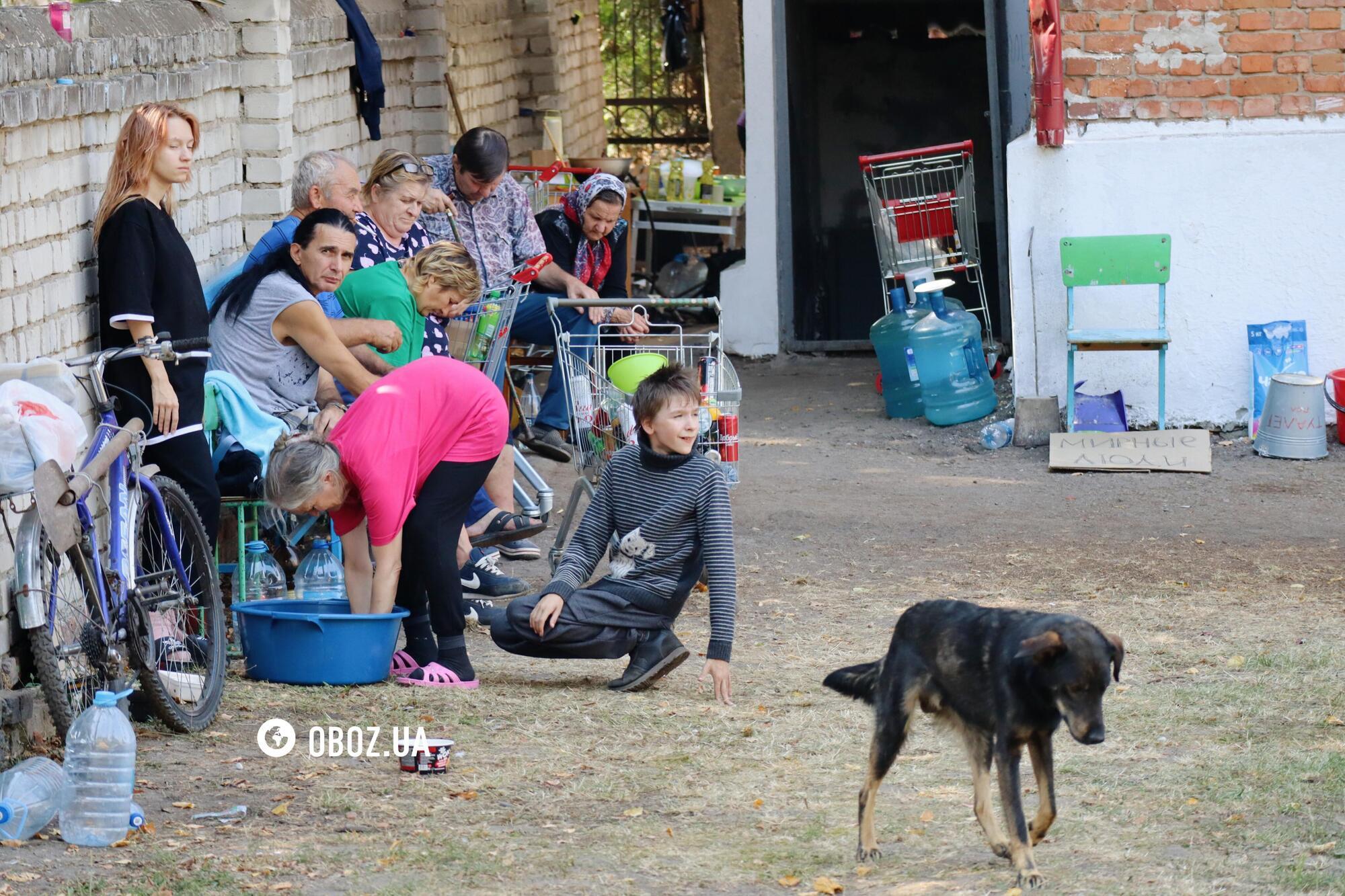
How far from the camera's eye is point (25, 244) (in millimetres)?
4957

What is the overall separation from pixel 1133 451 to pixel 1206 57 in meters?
2.27

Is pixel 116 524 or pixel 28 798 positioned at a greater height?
pixel 116 524

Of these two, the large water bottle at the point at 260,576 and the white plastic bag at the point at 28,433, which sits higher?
the white plastic bag at the point at 28,433

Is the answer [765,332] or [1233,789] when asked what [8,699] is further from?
[765,332]

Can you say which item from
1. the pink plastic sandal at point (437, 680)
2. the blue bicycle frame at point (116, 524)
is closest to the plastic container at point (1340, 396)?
the pink plastic sandal at point (437, 680)

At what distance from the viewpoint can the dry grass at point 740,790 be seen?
3.89 m

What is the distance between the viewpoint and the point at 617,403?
6527 millimetres

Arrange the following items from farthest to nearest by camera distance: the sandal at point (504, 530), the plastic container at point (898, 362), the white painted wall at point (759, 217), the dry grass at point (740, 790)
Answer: the white painted wall at point (759, 217) → the plastic container at point (898, 362) → the sandal at point (504, 530) → the dry grass at point (740, 790)

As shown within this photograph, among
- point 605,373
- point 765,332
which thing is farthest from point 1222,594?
point 765,332

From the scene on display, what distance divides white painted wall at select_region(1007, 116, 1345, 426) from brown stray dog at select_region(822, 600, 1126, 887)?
604 cm

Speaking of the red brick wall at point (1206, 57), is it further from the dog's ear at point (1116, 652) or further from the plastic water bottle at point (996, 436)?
the dog's ear at point (1116, 652)

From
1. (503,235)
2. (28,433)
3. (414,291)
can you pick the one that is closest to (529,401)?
(503,235)

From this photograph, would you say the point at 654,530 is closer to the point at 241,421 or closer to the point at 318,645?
the point at 318,645

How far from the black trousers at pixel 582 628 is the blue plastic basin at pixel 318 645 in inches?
13.5
